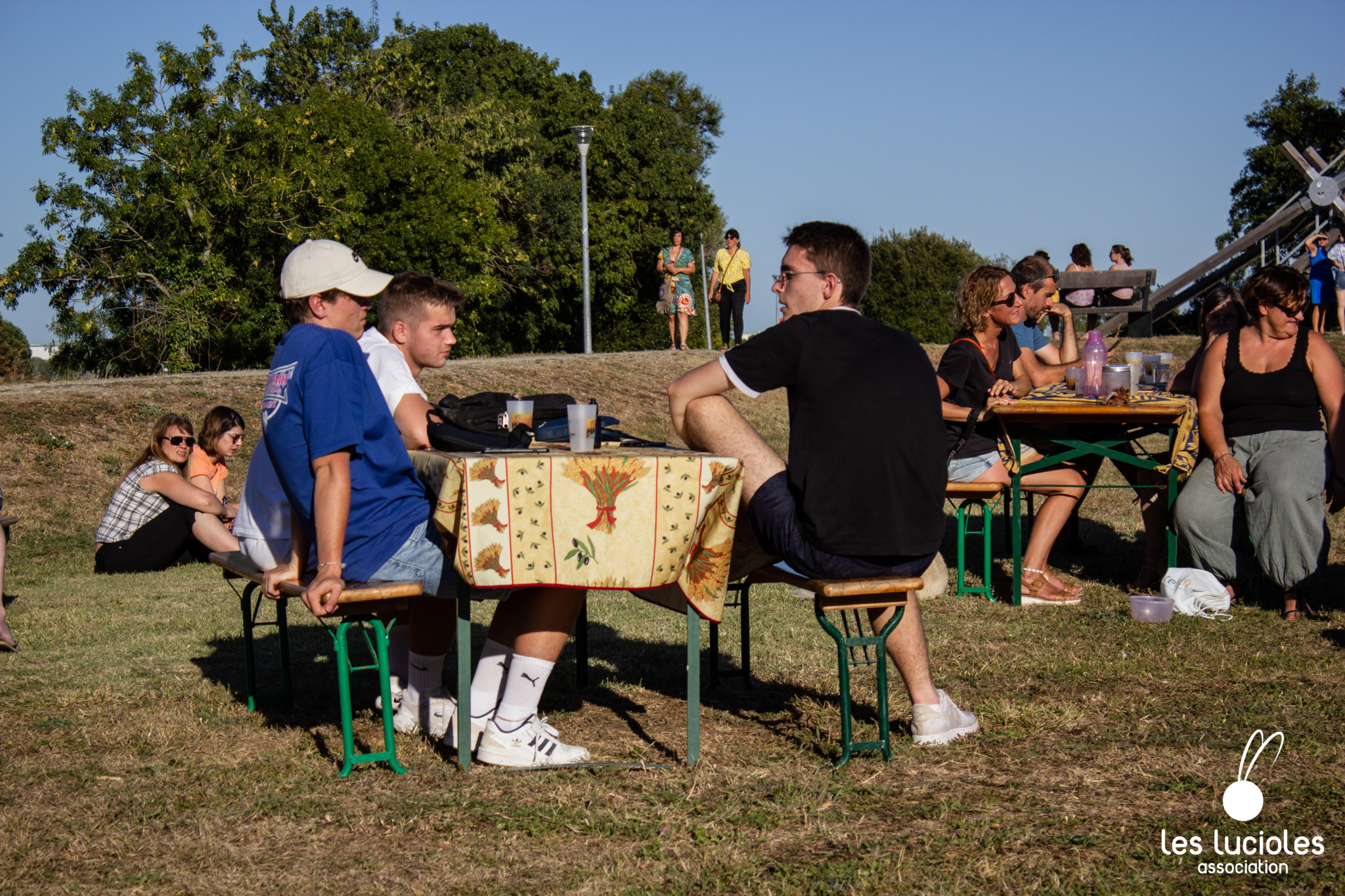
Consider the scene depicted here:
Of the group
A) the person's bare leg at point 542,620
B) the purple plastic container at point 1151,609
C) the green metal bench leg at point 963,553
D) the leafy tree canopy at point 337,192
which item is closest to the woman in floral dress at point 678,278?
the leafy tree canopy at point 337,192

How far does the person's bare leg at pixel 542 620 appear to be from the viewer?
11.8 feet

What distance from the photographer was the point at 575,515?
10.9 feet

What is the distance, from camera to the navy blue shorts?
356cm

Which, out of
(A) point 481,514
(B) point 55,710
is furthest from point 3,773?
(A) point 481,514

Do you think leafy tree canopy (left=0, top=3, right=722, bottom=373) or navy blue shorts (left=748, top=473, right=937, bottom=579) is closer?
navy blue shorts (left=748, top=473, right=937, bottom=579)

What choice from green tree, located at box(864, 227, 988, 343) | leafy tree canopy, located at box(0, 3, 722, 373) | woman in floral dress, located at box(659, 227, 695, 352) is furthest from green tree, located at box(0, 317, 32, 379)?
green tree, located at box(864, 227, 988, 343)

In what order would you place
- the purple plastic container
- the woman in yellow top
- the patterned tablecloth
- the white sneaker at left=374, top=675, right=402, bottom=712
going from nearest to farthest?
the patterned tablecloth, the white sneaker at left=374, top=675, right=402, bottom=712, the purple plastic container, the woman in yellow top

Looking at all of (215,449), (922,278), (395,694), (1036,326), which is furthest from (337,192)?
(922,278)

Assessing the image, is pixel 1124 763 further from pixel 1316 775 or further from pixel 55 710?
pixel 55 710

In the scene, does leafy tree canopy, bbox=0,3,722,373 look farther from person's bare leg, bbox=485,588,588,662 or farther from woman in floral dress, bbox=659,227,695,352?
person's bare leg, bbox=485,588,588,662

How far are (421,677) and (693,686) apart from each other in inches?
43.3

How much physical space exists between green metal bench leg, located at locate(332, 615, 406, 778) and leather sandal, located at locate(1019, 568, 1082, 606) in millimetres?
3795

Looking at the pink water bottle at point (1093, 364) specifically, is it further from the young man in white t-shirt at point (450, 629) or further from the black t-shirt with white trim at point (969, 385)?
the young man in white t-shirt at point (450, 629)

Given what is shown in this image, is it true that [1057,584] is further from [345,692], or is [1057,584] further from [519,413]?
[345,692]
